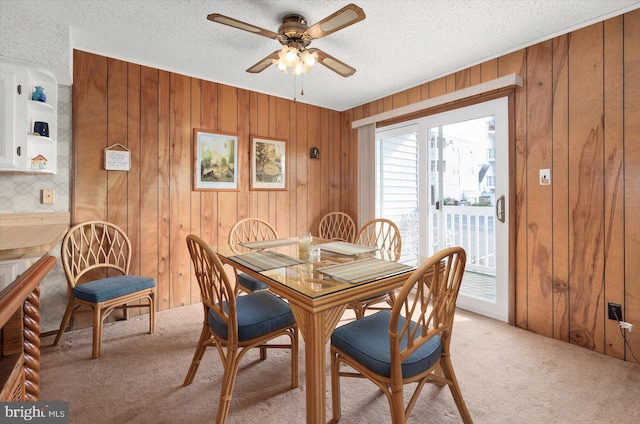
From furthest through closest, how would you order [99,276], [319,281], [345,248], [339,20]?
[99,276]
[345,248]
[339,20]
[319,281]

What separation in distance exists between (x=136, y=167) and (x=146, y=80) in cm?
82

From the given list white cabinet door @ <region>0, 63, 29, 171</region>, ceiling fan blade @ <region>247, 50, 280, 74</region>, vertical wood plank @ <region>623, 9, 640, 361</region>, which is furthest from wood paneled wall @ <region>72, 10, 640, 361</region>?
ceiling fan blade @ <region>247, 50, 280, 74</region>

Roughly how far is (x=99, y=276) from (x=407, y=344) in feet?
8.85

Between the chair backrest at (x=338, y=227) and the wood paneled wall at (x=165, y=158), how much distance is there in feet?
1.34

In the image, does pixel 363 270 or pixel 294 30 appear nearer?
pixel 363 270

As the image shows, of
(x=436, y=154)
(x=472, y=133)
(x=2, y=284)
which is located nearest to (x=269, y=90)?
(x=436, y=154)

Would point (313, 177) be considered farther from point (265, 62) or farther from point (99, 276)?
point (99, 276)

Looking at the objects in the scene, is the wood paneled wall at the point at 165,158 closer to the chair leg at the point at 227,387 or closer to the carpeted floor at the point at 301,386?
the carpeted floor at the point at 301,386

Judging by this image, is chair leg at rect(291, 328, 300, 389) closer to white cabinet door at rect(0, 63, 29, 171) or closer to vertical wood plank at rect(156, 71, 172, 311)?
vertical wood plank at rect(156, 71, 172, 311)

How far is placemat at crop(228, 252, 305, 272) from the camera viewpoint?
5.35ft

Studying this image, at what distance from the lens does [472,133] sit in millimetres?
2867

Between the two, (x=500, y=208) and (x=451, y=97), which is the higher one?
(x=451, y=97)

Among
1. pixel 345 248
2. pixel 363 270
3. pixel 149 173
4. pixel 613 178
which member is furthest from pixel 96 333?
pixel 613 178

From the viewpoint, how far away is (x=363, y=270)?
154 cm
